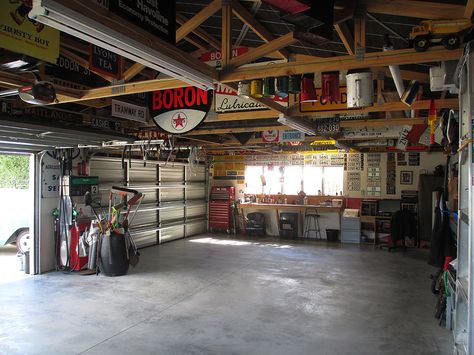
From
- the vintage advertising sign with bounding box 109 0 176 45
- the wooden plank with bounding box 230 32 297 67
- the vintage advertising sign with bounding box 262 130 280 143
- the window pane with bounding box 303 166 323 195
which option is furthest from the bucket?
the window pane with bounding box 303 166 323 195

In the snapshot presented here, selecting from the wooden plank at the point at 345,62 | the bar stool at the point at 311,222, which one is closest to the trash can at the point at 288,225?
the bar stool at the point at 311,222

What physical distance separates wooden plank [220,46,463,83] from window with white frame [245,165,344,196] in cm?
851

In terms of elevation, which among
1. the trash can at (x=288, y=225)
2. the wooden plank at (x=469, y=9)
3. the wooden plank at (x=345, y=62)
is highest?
the wooden plank at (x=469, y=9)

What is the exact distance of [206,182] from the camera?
1239 cm

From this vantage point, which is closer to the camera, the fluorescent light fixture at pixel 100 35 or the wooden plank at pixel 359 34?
the fluorescent light fixture at pixel 100 35

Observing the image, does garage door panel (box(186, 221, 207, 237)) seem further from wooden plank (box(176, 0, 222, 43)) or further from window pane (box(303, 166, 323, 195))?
wooden plank (box(176, 0, 222, 43))

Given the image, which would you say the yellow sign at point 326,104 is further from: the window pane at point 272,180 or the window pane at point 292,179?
the window pane at point 272,180

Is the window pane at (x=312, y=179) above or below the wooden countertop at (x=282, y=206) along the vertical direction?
above

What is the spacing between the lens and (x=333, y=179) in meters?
11.1

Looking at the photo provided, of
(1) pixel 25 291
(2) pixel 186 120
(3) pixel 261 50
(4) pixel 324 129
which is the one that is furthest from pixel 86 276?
(3) pixel 261 50

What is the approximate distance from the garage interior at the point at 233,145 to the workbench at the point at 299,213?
599 millimetres

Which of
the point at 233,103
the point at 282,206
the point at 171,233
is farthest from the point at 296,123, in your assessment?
the point at 171,233

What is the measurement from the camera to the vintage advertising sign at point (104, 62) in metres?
3.39

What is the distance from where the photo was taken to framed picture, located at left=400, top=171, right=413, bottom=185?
1017cm
